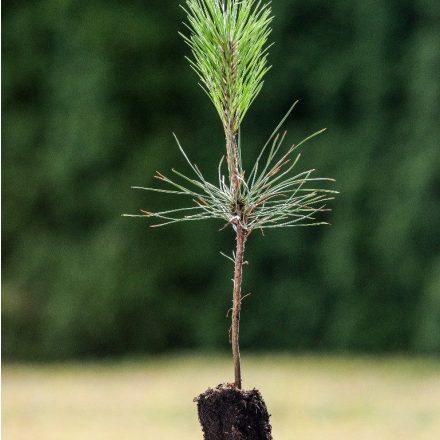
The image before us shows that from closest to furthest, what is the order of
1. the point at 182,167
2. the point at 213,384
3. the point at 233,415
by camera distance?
the point at 233,415 < the point at 213,384 < the point at 182,167

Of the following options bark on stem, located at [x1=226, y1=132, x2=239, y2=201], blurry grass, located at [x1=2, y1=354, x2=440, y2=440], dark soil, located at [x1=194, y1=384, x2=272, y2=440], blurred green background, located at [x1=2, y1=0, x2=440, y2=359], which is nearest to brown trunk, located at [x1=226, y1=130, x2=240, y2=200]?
bark on stem, located at [x1=226, y1=132, x2=239, y2=201]

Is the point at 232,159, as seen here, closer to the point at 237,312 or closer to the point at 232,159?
the point at 232,159

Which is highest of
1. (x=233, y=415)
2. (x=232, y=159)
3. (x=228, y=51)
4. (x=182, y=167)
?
(x=182, y=167)

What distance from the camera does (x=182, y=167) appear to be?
5539 mm

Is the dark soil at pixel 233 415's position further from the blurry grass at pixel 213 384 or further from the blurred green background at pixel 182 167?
the blurred green background at pixel 182 167

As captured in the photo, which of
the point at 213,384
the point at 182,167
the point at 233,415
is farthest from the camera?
the point at 182,167

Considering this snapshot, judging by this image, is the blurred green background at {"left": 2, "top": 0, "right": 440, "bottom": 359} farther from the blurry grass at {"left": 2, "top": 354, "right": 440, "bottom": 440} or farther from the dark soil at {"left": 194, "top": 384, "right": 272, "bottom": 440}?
the dark soil at {"left": 194, "top": 384, "right": 272, "bottom": 440}

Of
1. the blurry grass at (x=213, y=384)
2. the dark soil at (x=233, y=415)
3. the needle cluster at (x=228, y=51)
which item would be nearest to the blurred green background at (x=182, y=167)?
the blurry grass at (x=213, y=384)

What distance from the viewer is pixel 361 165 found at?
5113 mm

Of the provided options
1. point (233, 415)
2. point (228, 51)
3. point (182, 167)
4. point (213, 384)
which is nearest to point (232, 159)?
point (228, 51)

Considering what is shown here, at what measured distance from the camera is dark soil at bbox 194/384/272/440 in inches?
63.5

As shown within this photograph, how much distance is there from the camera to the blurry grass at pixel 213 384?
4.05 metres

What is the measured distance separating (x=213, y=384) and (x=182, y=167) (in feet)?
4.51

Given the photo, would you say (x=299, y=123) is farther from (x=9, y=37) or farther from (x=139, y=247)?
(x=9, y=37)
